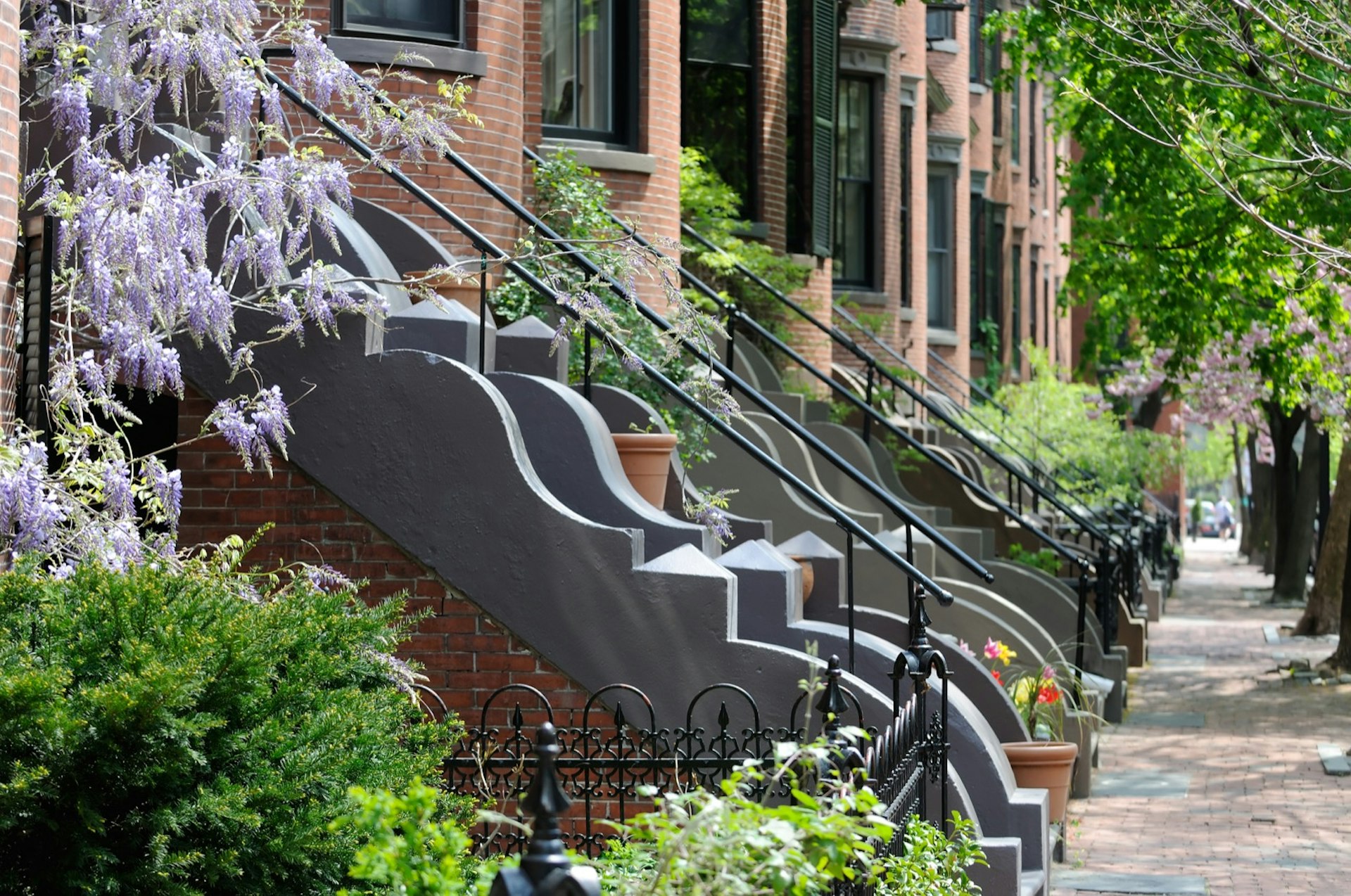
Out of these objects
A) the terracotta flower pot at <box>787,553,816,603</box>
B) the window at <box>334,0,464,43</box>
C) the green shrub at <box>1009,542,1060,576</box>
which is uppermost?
the window at <box>334,0,464,43</box>

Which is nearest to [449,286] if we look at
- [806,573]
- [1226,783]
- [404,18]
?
[404,18]

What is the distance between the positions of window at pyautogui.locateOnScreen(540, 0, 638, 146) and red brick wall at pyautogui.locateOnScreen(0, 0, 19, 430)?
621 centimetres

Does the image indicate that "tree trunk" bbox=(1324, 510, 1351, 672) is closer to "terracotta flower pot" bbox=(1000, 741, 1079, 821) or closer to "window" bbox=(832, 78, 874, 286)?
"window" bbox=(832, 78, 874, 286)

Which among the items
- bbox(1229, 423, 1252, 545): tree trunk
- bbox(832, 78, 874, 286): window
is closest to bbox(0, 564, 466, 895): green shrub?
bbox(832, 78, 874, 286): window

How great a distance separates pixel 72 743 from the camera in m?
4.98

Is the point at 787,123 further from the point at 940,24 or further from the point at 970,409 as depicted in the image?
the point at 940,24

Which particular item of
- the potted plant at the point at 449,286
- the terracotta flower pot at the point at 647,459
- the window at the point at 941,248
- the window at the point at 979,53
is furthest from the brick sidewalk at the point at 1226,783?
the window at the point at 979,53

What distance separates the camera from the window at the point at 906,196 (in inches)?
997

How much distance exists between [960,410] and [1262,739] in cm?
690

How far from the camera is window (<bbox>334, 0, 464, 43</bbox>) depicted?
11.2 metres

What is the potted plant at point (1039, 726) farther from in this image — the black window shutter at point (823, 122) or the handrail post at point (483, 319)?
the black window shutter at point (823, 122)

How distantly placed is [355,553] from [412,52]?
395 centimetres

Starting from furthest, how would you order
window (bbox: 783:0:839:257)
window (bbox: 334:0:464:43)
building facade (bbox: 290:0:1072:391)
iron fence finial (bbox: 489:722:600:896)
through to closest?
window (bbox: 783:0:839:257), building facade (bbox: 290:0:1072:391), window (bbox: 334:0:464:43), iron fence finial (bbox: 489:722:600:896)

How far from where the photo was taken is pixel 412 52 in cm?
1109
